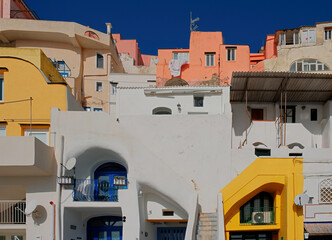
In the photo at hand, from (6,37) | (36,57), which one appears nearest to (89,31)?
(6,37)

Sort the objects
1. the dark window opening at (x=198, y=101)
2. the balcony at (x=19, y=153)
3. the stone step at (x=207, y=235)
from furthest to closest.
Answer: the dark window opening at (x=198, y=101)
the stone step at (x=207, y=235)
the balcony at (x=19, y=153)

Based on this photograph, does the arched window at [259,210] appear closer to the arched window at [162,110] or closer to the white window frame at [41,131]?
the arched window at [162,110]

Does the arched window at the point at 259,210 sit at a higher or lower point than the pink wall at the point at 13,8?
lower

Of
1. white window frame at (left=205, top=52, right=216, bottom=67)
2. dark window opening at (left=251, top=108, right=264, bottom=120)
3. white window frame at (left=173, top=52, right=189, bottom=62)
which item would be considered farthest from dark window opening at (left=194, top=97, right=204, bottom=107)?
white window frame at (left=173, top=52, right=189, bottom=62)

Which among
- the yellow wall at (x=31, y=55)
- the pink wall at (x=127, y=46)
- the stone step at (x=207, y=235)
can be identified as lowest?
the stone step at (x=207, y=235)

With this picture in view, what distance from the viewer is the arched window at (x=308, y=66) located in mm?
29656

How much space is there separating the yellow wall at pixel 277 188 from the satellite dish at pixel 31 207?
841cm

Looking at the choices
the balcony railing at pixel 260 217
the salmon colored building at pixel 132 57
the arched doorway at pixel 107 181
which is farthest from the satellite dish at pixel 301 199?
the salmon colored building at pixel 132 57

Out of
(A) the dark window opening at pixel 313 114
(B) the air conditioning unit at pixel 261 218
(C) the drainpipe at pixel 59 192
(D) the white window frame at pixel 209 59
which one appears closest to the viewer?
(C) the drainpipe at pixel 59 192

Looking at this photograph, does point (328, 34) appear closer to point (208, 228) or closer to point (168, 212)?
point (168, 212)

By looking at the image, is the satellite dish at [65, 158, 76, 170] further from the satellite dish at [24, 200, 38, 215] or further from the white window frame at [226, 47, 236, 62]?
the white window frame at [226, 47, 236, 62]

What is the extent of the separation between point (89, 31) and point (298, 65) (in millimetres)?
16212

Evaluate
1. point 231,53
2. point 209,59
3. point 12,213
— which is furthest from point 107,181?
point 231,53

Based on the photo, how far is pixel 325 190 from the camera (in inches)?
775
